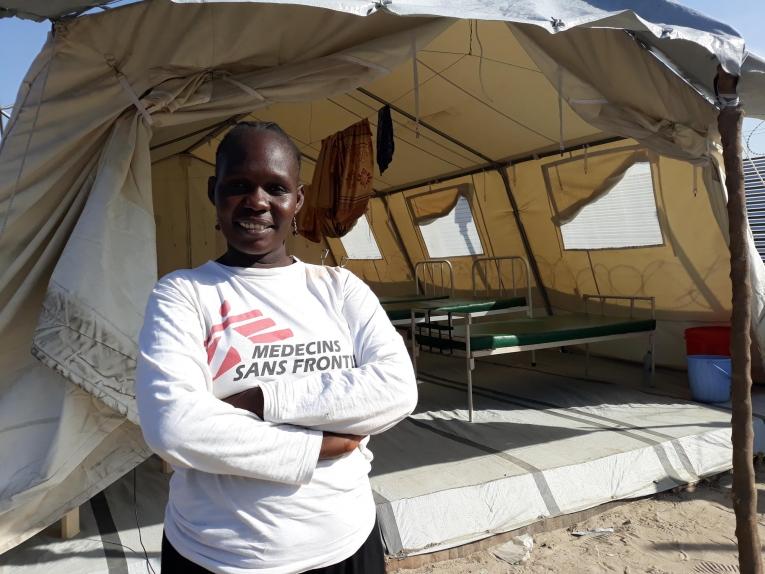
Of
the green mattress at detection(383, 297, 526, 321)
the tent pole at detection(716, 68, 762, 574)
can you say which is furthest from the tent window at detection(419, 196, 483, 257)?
the tent pole at detection(716, 68, 762, 574)

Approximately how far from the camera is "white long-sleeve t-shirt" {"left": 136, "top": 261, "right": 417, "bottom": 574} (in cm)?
101

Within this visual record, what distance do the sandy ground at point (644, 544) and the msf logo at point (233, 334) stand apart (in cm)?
180

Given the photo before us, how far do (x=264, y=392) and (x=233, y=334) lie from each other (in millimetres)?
141

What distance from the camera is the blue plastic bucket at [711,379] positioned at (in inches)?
169

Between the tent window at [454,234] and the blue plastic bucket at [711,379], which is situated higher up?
the tent window at [454,234]

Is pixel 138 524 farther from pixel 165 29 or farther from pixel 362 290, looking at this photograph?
pixel 165 29

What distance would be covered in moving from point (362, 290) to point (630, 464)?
2610 millimetres

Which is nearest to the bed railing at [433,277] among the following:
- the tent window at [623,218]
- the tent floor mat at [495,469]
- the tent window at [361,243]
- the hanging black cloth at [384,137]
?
the tent window at [361,243]

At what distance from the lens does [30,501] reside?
2.21 metres

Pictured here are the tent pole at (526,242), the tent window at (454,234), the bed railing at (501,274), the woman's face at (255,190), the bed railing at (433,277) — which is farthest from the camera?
the bed railing at (433,277)

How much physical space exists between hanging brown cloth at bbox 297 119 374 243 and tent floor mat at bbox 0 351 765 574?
1.96 m

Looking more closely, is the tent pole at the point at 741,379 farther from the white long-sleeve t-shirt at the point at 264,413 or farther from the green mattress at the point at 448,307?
the green mattress at the point at 448,307

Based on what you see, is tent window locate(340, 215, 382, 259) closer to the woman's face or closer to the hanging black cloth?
the hanging black cloth

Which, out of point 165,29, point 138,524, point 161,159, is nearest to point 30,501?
point 138,524
